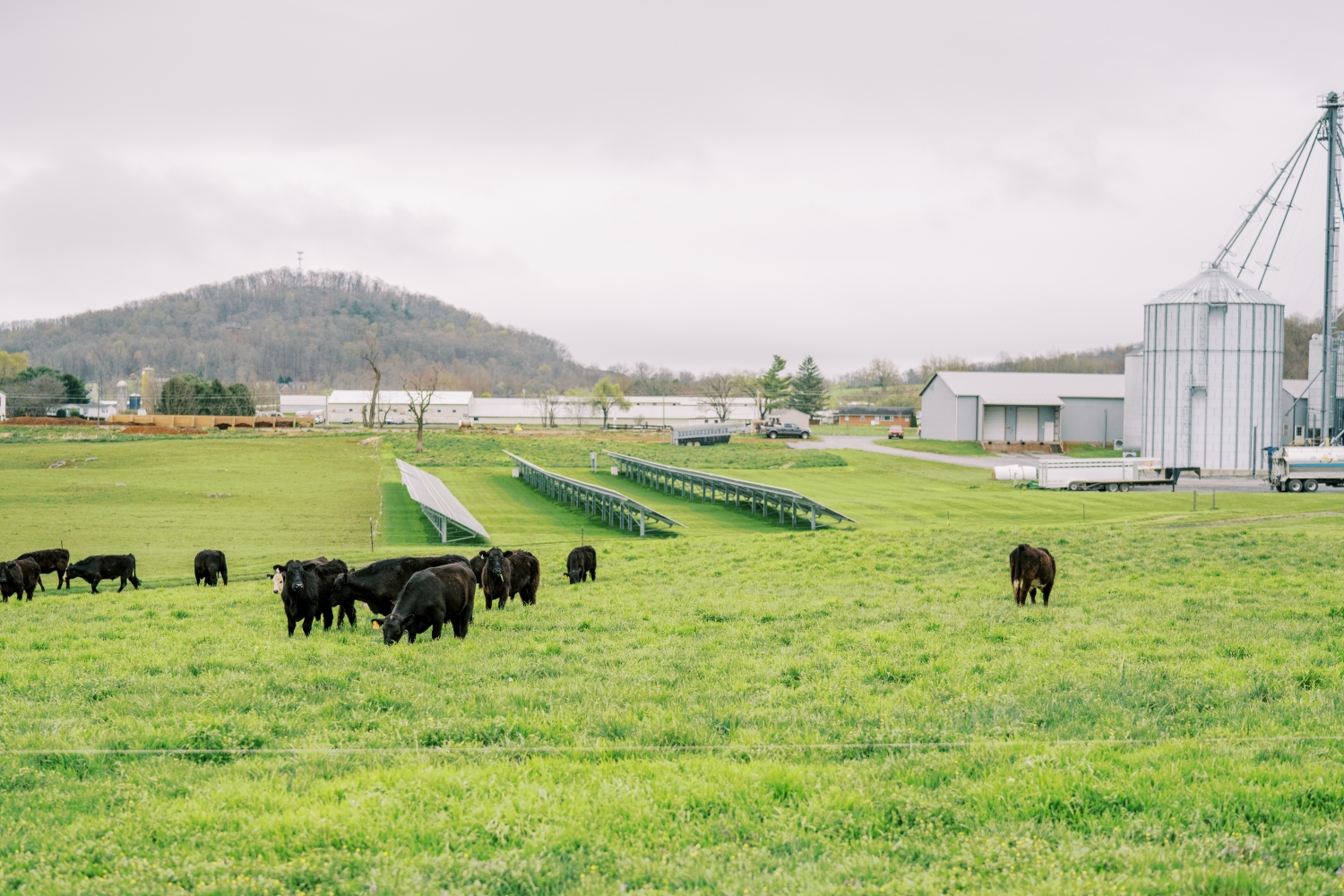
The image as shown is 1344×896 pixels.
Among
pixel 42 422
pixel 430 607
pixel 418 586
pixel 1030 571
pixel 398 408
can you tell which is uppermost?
pixel 398 408

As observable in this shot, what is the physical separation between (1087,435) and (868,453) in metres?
21.6

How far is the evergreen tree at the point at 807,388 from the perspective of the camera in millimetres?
125875

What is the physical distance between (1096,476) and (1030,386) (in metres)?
34.0

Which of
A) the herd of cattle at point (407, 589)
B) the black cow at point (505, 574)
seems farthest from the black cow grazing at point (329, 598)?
the black cow at point (505, 574)

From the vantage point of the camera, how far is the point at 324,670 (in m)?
9.26

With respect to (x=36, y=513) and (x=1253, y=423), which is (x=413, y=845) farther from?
(x=1253, y=423)

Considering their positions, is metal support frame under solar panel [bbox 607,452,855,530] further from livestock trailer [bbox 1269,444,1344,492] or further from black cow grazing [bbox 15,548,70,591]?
livestock trailer [bbox 1269,444,1344,492]

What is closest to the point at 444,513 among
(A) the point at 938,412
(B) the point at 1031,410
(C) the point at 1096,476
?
(C) the point at 1096,476

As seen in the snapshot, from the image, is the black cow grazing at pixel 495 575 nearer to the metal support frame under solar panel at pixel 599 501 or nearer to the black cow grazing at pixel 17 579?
the black cow grazing at pixel 17 579

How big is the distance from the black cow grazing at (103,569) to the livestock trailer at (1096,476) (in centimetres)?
3660

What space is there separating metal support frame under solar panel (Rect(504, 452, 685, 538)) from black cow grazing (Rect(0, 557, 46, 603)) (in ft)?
46.2

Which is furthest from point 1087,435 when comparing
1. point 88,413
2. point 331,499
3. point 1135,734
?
point 88,413

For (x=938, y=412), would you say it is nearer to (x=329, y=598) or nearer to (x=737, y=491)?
(x=737, y=491)

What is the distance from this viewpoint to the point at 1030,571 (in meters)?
13.3
